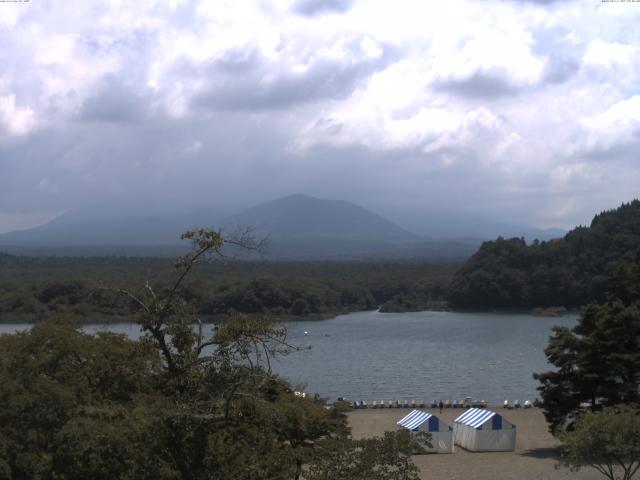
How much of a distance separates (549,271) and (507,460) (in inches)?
2046

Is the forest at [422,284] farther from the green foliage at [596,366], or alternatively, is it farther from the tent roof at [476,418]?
the green foliage at [596,366]

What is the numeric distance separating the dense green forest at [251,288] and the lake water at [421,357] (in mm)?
3113

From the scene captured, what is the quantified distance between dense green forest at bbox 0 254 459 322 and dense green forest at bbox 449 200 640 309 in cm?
512

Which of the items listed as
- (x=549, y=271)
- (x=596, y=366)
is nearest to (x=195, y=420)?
(x=596, y=366)

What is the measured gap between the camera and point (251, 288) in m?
61.6

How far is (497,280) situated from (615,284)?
156 feet

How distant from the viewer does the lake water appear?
3253cm

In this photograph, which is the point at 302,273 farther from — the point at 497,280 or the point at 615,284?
the point at 615,284

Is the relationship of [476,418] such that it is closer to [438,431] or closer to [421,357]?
[438,431]

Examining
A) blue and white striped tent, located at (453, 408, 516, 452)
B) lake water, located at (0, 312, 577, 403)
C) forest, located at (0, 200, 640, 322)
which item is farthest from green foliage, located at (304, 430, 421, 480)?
forest, located at (0, 200, 640, 322)

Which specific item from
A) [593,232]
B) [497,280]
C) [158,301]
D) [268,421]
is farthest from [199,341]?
[593,232]

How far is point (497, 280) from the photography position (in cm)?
6912

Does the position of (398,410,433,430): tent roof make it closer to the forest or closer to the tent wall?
the tent wall

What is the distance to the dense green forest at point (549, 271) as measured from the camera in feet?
222
